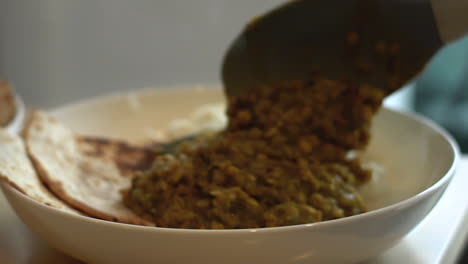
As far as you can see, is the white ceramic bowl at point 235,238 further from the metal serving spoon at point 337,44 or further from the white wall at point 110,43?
the white wall at point 110,43

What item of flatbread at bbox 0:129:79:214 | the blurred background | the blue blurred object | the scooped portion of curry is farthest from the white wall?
flatbread at bbox 0:129:79:214

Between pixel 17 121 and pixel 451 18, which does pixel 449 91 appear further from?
pixel 17 121

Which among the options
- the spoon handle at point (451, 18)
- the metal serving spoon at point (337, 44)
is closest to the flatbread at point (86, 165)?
the metal serving spoon at point (337, 44)

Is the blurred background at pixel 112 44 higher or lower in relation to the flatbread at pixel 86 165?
lower

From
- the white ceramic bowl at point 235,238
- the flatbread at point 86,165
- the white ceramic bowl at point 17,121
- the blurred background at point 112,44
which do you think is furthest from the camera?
the blurred background at point 112,44

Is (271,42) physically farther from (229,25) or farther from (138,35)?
(138,35)

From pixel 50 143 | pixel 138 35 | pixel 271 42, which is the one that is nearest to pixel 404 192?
pixel 271 42
